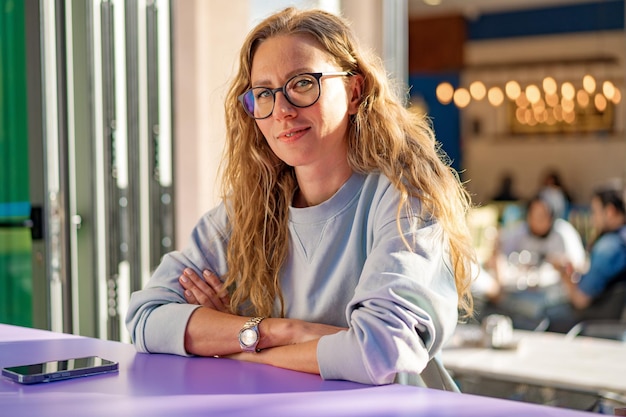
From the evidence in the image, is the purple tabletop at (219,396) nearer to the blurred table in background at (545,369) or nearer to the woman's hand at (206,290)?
the woman's hand at (206,290)

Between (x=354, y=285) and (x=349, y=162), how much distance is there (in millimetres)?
298

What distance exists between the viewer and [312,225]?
76.1 inches

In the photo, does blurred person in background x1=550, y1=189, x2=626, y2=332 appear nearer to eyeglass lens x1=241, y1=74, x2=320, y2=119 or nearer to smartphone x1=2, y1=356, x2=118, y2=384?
eyeglass lens x1=241, y1=74, x2=320, y2=119

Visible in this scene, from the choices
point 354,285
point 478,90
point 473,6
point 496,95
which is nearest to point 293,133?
point 354,285

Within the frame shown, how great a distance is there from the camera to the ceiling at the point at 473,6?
11.0 m

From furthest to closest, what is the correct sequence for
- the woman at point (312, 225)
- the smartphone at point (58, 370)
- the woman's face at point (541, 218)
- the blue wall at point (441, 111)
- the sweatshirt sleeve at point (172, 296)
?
the blue wall at point (441, 111), the woman's face at point (541, 218), the sweatshirt sleeve at point (172, 296), the woman at point (312, 225), the smartphone at point (58, 370)

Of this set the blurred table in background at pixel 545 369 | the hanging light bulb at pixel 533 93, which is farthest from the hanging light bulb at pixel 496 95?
the blurred table in background at pixel 545 369

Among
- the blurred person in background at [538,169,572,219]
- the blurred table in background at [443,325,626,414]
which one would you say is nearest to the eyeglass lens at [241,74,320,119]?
the blurred table in background at [443,325,626,414]

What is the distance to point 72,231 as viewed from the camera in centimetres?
303

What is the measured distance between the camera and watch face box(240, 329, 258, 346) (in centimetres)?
173

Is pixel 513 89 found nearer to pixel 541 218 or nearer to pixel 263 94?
pixel 541 218

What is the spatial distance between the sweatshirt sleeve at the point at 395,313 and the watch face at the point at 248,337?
0.20 m

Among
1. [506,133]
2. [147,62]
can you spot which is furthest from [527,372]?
[506,133]

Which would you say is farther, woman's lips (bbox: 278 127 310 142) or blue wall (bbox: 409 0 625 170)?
blue wall (bbox: 409 0 625 170)
